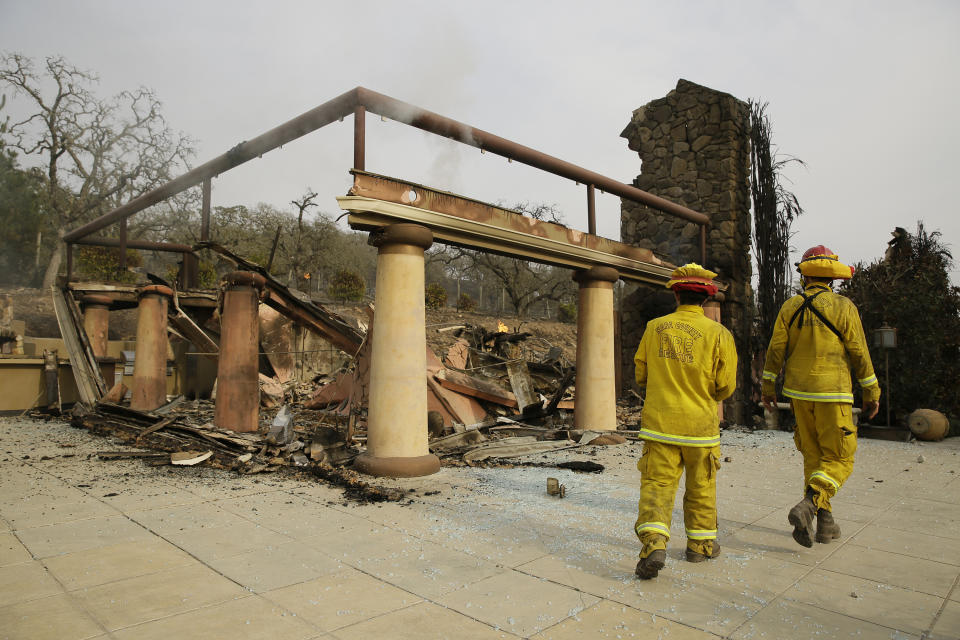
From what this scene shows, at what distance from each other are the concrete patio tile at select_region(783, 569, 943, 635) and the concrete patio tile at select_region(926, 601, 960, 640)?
37 millimetres

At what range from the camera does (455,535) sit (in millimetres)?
4281

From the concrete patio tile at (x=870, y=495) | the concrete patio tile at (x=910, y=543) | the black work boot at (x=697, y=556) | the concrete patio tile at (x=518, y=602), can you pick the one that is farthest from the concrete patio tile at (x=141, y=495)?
the concrete patio tile at (x=870, y=495)

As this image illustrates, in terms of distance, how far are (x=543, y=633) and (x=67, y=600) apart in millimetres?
2299

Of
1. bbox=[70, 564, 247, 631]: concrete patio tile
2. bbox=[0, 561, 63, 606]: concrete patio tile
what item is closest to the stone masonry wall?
bbox=[70, 564, 247, 631]: concrete patio tile

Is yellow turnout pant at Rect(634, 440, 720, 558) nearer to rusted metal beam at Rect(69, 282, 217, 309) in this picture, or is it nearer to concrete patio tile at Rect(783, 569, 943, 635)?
concrete patio tile at Rect(783, 569, 943, 635)

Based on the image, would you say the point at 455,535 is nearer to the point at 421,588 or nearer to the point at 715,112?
the point at 421,588

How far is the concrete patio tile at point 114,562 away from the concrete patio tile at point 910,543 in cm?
436

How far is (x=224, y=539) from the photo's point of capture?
162 inches

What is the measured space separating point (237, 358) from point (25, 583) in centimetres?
526

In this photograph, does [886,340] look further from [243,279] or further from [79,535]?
[79,535]

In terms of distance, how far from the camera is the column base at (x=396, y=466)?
6219 mm

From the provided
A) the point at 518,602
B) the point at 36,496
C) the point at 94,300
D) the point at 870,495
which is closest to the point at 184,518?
the point at 36,496

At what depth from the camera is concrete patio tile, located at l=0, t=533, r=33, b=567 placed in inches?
142

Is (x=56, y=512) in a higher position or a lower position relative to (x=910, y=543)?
higher
